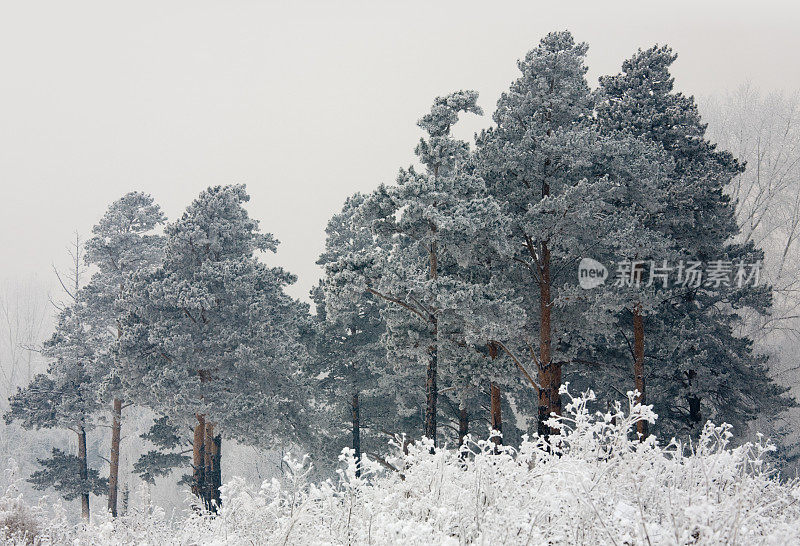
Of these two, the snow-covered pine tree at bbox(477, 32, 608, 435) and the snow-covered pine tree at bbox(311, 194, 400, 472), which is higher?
the snow-covered pine tree at bbox(477, 32, 608, 435)

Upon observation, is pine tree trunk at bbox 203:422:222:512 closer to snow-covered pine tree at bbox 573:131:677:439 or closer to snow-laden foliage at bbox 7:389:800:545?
snow-covered pine tree at bbox 573:131:677:439

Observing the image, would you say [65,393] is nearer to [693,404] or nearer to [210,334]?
[210,334]

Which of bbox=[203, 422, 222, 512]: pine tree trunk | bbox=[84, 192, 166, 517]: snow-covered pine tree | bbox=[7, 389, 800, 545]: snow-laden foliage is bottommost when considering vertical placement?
bbox=[203, 422, 222, 512]: pine tree trunk

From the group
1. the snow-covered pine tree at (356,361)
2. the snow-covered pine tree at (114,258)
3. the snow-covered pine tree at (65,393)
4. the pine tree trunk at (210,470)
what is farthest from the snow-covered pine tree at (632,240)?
the snow-covered pine tree at (65,393)

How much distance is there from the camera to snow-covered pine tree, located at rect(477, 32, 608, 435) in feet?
45.8

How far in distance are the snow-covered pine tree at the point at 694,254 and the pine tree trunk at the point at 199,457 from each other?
42.4 feet

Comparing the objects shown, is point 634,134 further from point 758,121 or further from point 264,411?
point 758,121

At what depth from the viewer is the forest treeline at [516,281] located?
14.0m

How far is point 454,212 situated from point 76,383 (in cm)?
1646

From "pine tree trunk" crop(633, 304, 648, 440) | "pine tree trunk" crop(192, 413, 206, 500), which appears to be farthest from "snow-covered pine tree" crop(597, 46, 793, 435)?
"pine tree trunk" crop(192, 413, 206, 500)

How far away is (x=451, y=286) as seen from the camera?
14.1 m

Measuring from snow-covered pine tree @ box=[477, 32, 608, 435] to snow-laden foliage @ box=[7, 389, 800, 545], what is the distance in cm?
853

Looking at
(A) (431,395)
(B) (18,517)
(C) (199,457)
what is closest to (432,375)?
(A) (431,395)

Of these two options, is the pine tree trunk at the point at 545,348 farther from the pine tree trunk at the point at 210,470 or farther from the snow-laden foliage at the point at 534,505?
the pine tree trunk at the point at 210,470
